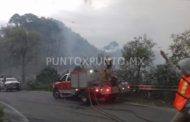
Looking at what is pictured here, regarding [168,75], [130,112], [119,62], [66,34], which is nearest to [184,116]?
[130,112]

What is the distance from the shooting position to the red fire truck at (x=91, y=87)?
2244 cm

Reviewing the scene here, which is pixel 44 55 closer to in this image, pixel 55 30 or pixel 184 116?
pixel 55 30

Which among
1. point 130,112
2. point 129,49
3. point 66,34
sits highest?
point 66,34

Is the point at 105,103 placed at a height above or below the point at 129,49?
below

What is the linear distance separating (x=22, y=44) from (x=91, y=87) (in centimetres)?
3360

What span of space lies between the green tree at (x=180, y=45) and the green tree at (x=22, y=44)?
31278mm

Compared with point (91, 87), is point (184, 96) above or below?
below

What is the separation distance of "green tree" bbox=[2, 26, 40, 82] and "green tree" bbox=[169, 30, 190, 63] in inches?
1231

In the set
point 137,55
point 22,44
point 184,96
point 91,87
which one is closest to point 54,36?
point 22,44

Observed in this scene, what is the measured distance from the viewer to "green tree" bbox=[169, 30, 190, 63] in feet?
80.9

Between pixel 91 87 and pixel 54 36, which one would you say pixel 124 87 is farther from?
pixel 54 36

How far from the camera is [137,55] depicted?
28.0 m

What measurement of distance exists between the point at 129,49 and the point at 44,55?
114ft

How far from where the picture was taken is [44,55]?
61.9 metres
